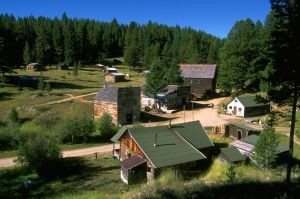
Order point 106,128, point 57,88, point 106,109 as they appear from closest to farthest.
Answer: point 106,128, point 106,109, point 57,88

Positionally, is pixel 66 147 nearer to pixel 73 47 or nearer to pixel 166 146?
pixel 166 146

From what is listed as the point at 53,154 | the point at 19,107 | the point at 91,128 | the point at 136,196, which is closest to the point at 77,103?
the point at 19,107

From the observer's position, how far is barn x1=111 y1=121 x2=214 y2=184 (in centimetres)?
3256

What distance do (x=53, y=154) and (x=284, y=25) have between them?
26.8 metres

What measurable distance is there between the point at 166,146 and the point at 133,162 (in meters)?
3.72

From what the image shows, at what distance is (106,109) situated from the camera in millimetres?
58500

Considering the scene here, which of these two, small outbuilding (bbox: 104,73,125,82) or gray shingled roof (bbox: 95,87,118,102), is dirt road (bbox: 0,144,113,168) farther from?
small outbuilding (bbox: 104,73,125,82)

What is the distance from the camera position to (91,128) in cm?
4819

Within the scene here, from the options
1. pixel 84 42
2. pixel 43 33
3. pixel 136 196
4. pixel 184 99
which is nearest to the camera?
pixel 136 196

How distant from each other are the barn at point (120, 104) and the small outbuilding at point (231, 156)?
23949mm

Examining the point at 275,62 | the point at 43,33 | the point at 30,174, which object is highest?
the point at 43,33

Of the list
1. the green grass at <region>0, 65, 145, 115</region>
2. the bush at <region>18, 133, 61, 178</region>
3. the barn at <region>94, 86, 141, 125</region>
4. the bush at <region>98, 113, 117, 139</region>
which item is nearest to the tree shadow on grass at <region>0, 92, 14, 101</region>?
the green grass at <region>0, 65, 145, 115</region>

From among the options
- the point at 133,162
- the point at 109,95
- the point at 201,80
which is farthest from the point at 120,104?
the point at 201,80

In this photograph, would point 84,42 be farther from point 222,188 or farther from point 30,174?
point 222,188
